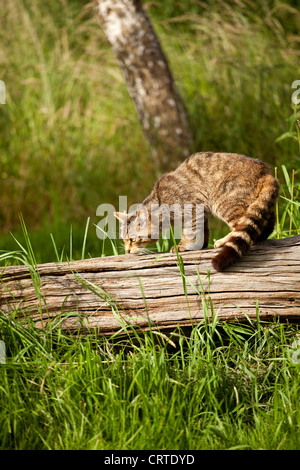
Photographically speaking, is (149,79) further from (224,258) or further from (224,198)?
(224,258)

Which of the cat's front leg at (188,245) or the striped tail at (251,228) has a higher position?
the striped tail at (251,228)

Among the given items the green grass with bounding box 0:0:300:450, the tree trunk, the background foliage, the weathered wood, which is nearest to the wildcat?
the weathered wood

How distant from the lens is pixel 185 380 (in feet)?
8.61

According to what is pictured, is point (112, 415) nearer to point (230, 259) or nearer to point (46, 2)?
point (230, 259)

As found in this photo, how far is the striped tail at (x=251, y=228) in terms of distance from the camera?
9.29 feet

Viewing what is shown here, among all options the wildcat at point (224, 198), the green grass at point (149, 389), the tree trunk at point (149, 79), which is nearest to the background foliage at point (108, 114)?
the tree trunk at point (149, 79)

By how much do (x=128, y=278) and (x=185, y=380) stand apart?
0.65 metres

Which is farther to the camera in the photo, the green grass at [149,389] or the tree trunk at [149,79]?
the tree trunk at [149,79]

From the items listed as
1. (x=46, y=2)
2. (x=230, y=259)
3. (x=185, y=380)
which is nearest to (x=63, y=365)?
(x=185, y=380)

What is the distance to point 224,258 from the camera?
281 centimetres

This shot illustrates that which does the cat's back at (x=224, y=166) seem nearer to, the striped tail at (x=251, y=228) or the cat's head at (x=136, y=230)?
the striped tail at (x=251, y=228)

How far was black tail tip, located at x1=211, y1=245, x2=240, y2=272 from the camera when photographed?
2793mm

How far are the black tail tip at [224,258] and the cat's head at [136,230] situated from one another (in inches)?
40.7
